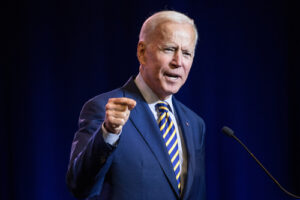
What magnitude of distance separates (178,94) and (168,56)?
1.21 m

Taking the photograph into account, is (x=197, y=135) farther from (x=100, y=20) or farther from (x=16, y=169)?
(x=16, y=169)

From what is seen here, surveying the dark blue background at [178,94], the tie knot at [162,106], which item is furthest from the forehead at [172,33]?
the dark blue background at [178,94]

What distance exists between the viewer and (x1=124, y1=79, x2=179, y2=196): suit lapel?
4.47ft

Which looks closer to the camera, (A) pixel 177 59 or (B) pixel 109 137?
(B) pixel 109 137

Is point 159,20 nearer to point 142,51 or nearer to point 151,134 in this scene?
point 142,51

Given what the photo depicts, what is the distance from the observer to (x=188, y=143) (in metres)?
1.54

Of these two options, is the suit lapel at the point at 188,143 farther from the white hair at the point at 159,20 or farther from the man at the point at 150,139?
the white hair at the point at 159,20

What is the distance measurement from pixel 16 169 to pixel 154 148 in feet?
5.30

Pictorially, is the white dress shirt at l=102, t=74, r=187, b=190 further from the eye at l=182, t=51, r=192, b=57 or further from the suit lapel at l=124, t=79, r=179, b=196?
the eye at l=182, t=51, r=192, b=57

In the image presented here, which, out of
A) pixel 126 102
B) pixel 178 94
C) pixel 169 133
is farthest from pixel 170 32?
pixel 178 94

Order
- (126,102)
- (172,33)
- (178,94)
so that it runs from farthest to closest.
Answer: (178,94) < (172,33) < (126,102)

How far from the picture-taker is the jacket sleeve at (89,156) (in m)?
1.10

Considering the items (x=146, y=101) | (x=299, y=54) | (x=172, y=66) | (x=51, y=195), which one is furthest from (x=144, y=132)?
(x=299, y=54)

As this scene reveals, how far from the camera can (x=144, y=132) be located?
4.55 ft
